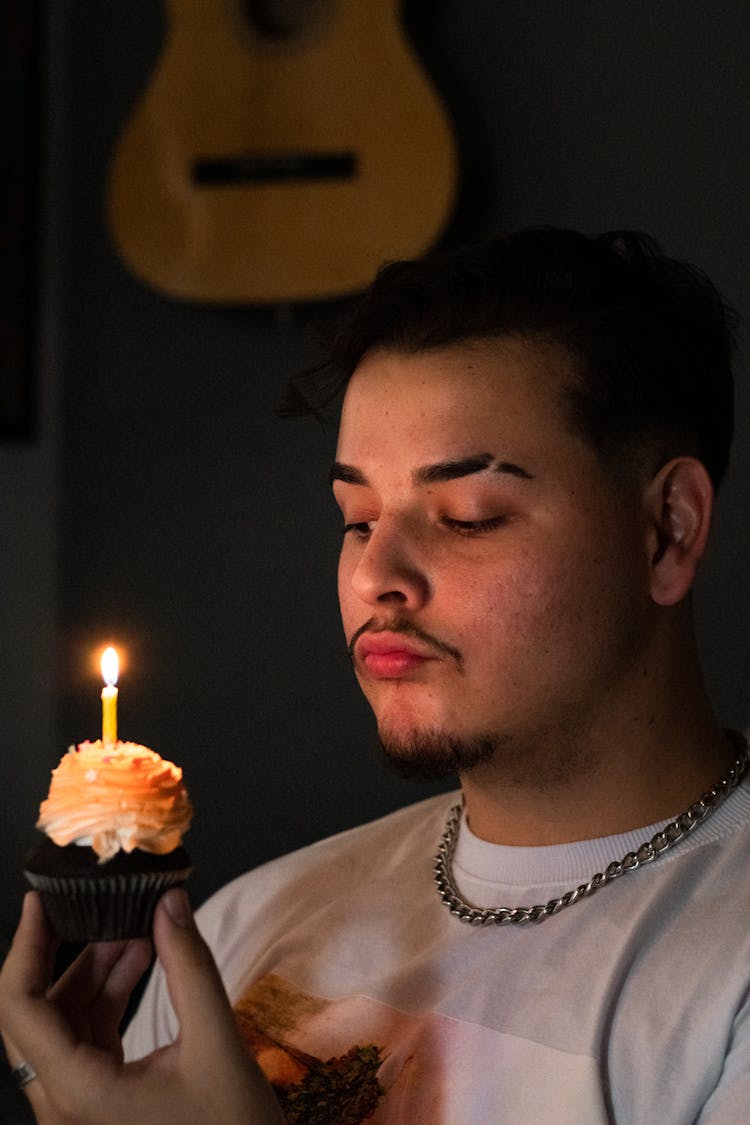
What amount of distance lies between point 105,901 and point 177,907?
6cm

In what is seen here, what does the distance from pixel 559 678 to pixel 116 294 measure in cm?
168

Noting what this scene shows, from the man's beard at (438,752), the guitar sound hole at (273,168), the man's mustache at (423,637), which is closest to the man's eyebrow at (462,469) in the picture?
the man's mustache at (423,637)

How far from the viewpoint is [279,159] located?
7.72ft

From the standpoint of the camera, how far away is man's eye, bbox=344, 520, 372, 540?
4.48 feet

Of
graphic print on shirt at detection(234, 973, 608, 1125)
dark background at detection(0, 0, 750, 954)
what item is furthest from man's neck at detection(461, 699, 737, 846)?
dark background at detection(0, 0, 750, 954)

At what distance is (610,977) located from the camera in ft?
3.85

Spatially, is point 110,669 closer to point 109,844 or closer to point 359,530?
point 109,844

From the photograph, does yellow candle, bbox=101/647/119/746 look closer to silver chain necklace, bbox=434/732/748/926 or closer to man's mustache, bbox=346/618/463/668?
man's mustache, bbox=346/618/463/668

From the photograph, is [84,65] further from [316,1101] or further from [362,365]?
[316,1101]

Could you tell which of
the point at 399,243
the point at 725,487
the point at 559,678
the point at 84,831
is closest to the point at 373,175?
the point at 399,243

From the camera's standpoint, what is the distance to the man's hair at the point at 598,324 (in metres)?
1.31

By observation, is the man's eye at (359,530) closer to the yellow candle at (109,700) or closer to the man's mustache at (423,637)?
the man's mustache at (423,637)

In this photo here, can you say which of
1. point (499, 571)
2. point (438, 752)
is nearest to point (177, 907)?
point (438, 752)

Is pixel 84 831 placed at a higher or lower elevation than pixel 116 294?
lower
